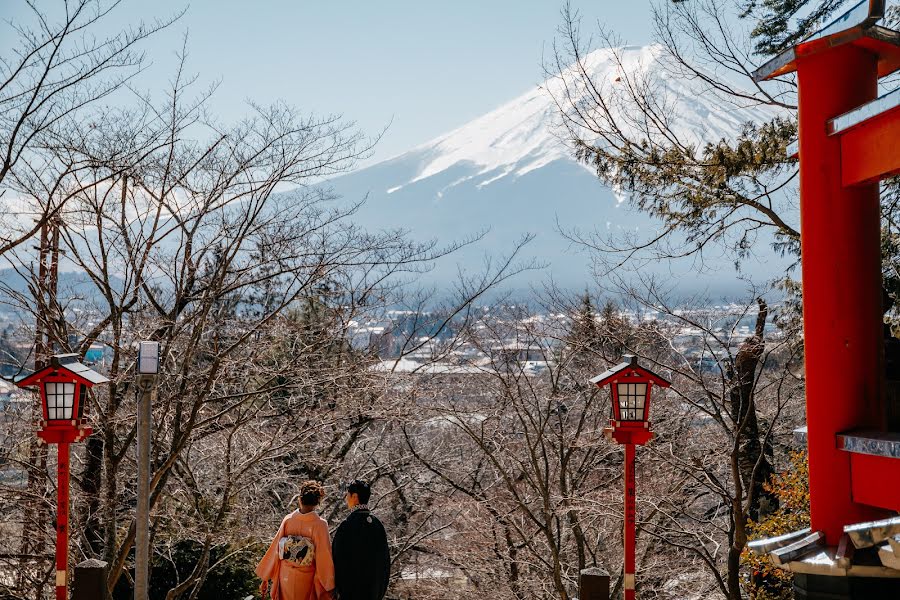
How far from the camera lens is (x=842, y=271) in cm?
398

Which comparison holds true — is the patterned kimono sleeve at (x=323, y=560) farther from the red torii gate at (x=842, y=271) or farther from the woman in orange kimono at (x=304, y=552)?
the red torii gate at (x=842, y=271)

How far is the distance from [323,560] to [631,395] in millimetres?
3004

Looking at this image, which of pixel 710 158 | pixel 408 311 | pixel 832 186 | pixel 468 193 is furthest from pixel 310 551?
pixel 468 193

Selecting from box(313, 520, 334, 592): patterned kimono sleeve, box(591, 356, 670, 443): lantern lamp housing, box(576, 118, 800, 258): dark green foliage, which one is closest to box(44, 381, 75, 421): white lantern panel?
box(313, 520, 334, 592): patterned kimono sleeve

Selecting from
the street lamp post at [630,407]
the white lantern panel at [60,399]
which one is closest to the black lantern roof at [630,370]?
the street lamp post at [630,407]

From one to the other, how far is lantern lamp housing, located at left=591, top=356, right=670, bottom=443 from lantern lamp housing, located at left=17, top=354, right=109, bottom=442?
435cm

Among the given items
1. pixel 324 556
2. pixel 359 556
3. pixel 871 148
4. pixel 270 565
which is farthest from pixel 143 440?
pixel 871 148

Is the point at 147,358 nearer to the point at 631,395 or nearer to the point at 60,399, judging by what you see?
the point at 60,399

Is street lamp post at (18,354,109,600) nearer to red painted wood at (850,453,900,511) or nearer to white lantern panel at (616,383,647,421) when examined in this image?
white lantern panel at (616,383,647,421)

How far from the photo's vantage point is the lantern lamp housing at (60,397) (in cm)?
680

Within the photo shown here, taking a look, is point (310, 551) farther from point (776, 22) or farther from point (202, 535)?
point (776, 22)

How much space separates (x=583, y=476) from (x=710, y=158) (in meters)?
6.41

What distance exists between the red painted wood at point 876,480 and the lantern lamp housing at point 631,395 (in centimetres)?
349

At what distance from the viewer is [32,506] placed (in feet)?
31.2
